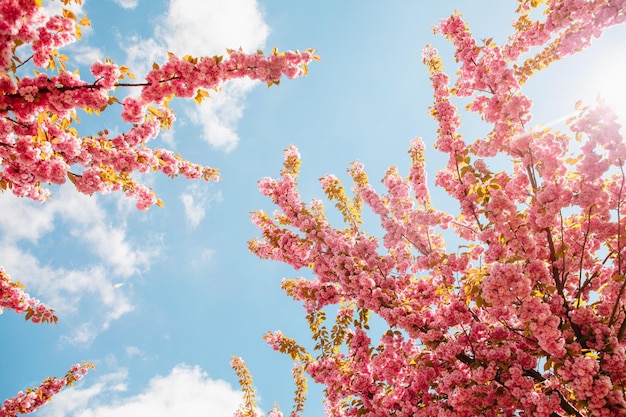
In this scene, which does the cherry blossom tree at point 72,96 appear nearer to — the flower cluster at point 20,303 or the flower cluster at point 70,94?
the flower cluster at point 70,94

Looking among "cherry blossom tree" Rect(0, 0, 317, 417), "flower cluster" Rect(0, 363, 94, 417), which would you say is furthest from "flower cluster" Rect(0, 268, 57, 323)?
"flower cluster" Rect(0, 363, 94, 417)

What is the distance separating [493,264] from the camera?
430cm

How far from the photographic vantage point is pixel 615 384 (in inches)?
162

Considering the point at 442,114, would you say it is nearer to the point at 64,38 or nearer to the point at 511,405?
the point at 511,405

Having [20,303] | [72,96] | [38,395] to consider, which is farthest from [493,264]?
[38,395]

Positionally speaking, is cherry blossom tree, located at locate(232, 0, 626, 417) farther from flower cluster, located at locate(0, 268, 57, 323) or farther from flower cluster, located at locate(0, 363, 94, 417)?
flower cluster, located at locate(0, 363, 94, 417)

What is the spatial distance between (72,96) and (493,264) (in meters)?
5.65

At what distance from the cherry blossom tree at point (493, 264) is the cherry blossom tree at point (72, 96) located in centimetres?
299

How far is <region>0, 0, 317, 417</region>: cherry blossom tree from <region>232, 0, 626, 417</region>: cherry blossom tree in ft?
9.80

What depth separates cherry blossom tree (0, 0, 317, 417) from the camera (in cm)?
380

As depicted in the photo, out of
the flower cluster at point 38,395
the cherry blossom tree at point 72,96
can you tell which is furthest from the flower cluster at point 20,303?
the flower cluster at point 38,395

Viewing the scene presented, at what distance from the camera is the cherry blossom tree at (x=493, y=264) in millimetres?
4426

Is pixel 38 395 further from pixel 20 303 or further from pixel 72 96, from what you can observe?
pixel 72 96

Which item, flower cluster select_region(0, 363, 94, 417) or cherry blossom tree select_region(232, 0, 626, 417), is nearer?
cherry blossom tree select_region(232, 0, 626, 417)
